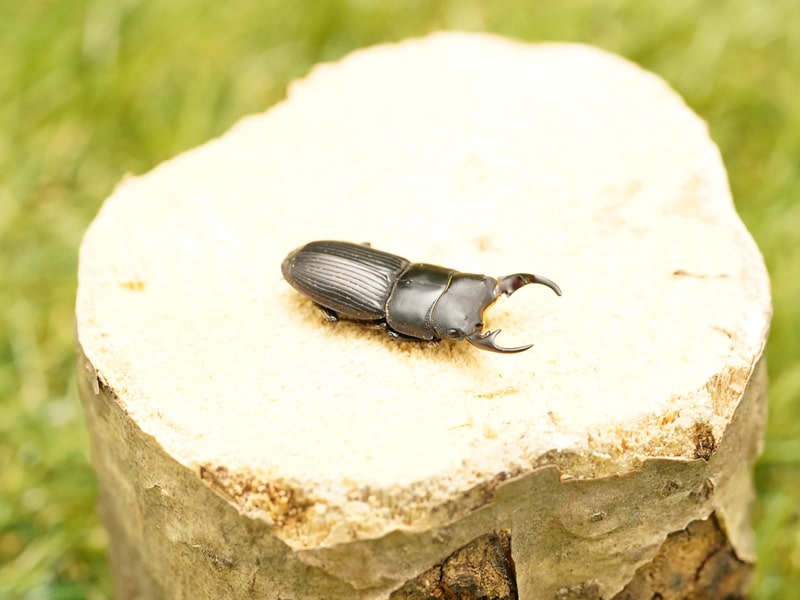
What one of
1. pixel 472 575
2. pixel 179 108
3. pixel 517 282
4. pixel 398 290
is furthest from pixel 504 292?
pixel 179 108

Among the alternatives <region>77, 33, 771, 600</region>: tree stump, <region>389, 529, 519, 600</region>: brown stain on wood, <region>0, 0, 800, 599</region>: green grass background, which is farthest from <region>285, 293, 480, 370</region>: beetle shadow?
<region>0, 0, 800, 599</region>: green grass background

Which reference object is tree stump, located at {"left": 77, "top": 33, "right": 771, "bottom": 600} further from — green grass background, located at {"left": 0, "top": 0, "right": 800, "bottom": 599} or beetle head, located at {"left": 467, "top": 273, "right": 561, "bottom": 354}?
green grass background, located at {"left": 0, "top": 0, "right": 800, "bottom": 599}

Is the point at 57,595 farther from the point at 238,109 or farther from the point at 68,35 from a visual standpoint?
the point at 68,35

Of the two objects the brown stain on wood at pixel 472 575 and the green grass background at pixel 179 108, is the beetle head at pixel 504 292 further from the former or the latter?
the green grass background at pixel 179 108

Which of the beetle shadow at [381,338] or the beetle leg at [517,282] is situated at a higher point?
the beetle leg at [517,282]

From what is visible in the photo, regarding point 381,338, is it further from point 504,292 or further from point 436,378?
point 504,292

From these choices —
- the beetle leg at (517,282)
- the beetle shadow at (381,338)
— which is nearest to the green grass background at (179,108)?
the beetle shadow at (381,338)

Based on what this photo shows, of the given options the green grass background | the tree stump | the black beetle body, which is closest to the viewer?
the tree stump
